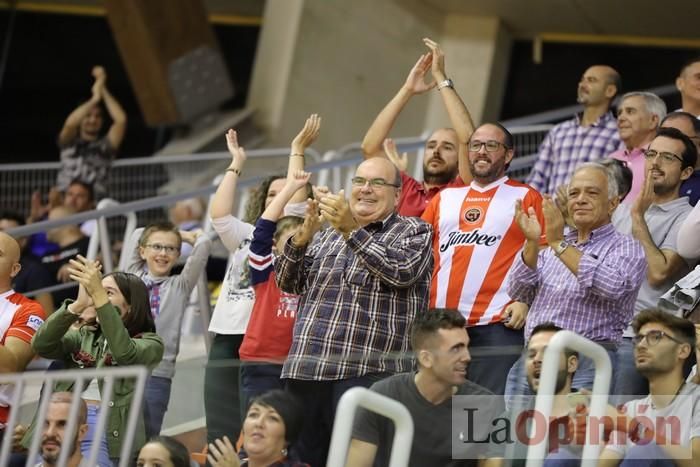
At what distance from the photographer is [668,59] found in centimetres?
1396

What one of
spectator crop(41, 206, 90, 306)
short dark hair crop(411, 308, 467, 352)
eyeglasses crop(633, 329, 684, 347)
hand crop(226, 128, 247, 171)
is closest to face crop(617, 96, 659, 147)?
hand crop(226, 128, 247, 171)

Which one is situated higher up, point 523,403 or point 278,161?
point 278,161

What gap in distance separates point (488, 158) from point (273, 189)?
3.85 ft

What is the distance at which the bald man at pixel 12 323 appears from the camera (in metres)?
6.66

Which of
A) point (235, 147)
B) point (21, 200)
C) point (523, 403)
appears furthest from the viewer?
point (21, 200)

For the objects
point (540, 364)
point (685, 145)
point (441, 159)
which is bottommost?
point (540, 364)

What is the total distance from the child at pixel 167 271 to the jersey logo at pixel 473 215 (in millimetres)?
1562

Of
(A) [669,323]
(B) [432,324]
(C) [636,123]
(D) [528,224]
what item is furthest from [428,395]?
(C) [636,123]

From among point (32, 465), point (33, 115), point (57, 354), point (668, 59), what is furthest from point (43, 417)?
point (33, 115)

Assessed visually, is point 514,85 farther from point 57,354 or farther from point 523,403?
point 523,403

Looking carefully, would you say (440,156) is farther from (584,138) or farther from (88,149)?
(88,149)

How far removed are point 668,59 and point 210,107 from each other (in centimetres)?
435

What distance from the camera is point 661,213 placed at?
277 inches

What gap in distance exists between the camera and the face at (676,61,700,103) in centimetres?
830
